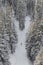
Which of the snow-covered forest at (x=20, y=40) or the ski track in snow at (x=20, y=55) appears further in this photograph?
the ski track in snow at (x=20, y=55)

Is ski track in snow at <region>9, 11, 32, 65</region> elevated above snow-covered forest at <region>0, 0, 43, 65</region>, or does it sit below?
below

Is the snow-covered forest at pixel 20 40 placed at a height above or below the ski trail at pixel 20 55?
above

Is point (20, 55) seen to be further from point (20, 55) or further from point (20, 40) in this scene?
point (20, 40)

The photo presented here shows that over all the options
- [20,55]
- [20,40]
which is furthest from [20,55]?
[20,40]

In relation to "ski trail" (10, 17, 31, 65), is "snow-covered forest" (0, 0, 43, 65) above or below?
above

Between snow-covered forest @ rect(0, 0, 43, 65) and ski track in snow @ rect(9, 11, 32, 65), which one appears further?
ski track in snow @ rect(9, 11, 32, 65)

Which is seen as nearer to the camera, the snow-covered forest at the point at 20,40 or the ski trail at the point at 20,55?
the snow-covered forest at the point at 20,40

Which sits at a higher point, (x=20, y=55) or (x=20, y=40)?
(x=20, y=40)

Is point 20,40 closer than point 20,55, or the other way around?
point 20,55

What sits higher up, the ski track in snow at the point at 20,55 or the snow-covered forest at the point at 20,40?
the snow-covered forest at the point at 20,40

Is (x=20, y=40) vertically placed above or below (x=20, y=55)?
above

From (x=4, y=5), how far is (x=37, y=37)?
14.7 m

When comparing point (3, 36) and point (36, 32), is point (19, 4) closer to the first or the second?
point (36, 32)

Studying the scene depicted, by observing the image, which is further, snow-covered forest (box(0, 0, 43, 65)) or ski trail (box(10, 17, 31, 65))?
ski trail (box(10, 17, 31, 65))
